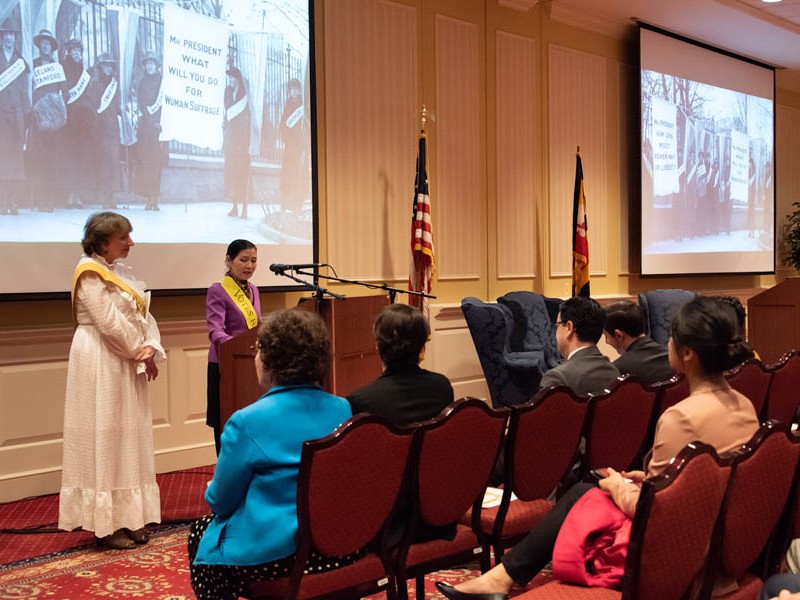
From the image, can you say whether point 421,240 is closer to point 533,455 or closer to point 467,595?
point 533,455

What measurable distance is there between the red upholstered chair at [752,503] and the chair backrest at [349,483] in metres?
0.85

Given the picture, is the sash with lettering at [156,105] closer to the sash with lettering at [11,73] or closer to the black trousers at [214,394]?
the sash with lettering at [11,73]

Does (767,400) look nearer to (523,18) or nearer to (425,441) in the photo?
(425,441)

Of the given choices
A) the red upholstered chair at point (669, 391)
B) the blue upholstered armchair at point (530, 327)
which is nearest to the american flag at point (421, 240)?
the blue upholstered armchair at point (530, 327)

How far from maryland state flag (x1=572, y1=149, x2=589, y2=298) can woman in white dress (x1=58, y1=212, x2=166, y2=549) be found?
206 inches

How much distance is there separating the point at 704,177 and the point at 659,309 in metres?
2.12

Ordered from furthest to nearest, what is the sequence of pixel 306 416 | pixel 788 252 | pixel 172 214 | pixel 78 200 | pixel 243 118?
pixel 788 252 < pixel 243 118 < pixel 172 214 < pixel 78 200 < pixel 306 416

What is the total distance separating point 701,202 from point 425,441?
860 cm

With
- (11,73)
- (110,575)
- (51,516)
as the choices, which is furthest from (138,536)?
(11,73)

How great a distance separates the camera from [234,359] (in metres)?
4.44

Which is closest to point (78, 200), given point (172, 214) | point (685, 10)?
point (172, 214)

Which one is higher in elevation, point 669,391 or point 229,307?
point 229,307

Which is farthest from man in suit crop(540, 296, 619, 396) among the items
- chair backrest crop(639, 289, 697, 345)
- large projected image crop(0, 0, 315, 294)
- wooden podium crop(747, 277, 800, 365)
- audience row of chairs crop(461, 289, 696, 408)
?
chair backrest crop(639, 289, 697, 345)

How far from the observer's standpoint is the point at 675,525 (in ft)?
6.65
